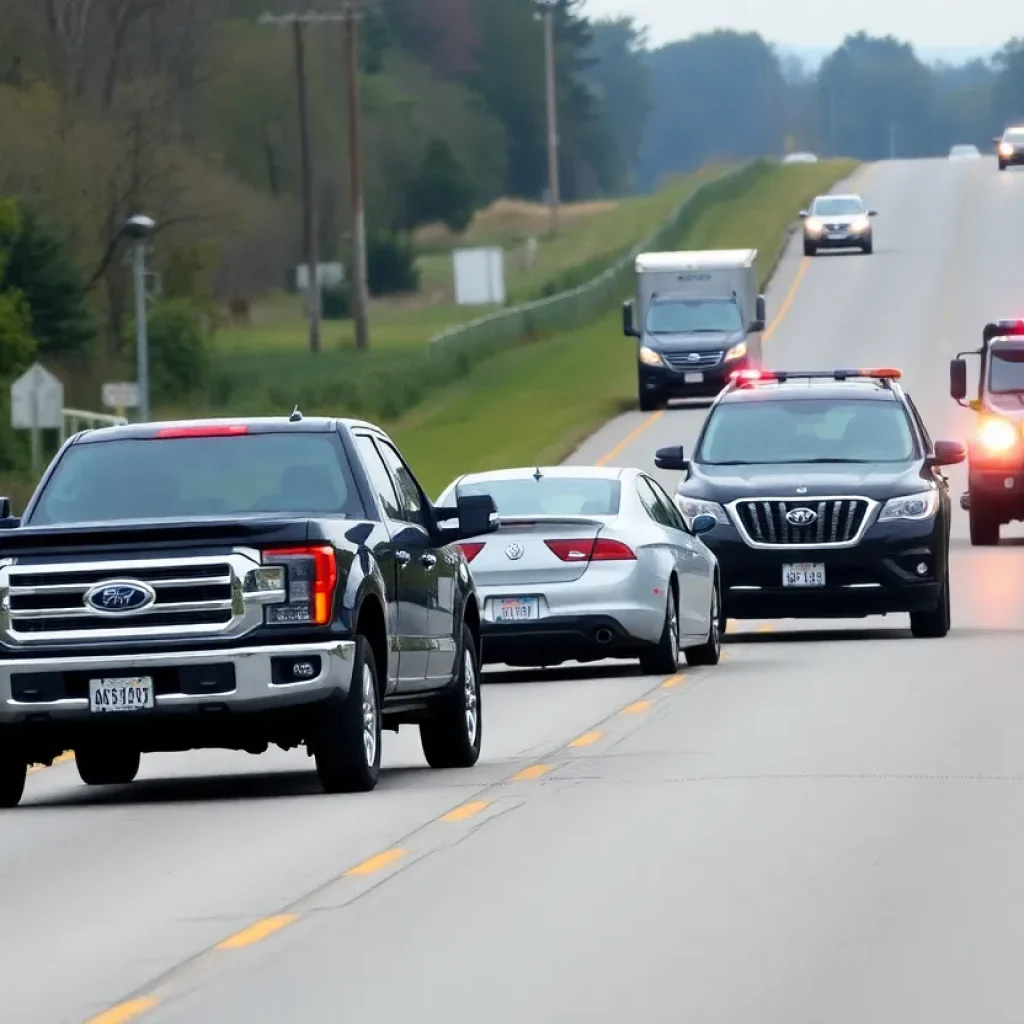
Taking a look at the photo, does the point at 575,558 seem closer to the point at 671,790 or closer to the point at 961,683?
the point at 961,683

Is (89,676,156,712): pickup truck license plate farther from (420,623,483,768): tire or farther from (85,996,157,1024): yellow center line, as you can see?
(85,996,157,1024): yellow center line

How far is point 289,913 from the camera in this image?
10.9m

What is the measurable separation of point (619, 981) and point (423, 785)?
591 cm

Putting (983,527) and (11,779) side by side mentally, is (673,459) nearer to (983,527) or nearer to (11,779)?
(983,527)

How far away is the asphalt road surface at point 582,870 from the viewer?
9.24m

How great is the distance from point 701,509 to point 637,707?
18.2 feet

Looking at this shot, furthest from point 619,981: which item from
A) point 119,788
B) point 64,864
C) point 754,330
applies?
point 754,330

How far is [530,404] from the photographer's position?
60.5m

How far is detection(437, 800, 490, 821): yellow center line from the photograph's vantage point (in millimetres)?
13625

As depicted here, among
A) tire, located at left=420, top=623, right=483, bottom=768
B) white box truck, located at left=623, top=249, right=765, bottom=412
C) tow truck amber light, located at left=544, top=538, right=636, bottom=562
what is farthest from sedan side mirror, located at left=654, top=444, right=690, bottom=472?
white box truck, located at left=623, top=249, right=765, bottom=412

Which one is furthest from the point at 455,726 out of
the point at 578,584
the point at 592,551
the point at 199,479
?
the point at 592,551

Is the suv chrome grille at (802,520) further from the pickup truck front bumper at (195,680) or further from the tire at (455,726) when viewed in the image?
the pickup truck front bumper at (195,680)

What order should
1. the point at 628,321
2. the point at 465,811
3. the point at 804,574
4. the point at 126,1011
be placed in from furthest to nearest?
Answer: the point at 628,321 → the point at 804,574 → the point at 465,811 → the point at 126,1011

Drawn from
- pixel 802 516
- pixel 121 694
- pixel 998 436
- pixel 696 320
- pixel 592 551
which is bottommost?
pixel 696 320
